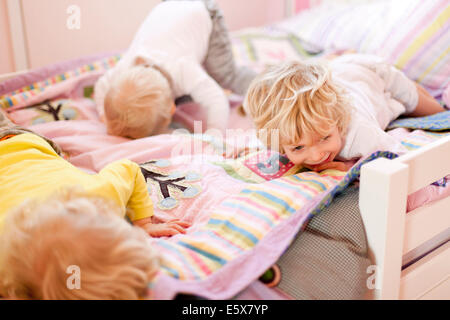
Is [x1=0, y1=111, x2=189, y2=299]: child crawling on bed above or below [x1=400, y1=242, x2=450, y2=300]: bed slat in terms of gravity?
above

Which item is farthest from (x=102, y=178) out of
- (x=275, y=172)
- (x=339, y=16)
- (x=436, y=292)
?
(x=339, y=16)

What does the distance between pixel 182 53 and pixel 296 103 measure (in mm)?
748

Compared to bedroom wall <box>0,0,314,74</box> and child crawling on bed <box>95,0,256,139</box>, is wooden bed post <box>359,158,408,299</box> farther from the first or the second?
bedroom wall <box>0,0,314,74</box>

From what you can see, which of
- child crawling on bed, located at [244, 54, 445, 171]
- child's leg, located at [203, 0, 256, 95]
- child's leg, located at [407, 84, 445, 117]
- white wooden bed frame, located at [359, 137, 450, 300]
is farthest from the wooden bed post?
child's leg, located at [203, 0, 256, 95]

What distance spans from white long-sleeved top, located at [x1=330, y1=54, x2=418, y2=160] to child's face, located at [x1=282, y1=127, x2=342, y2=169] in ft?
0.16

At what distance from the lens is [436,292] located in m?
1.01

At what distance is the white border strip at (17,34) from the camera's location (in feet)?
5.41

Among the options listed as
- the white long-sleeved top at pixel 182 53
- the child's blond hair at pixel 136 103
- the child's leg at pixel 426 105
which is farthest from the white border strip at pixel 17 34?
the child's leg at pixel 426 105

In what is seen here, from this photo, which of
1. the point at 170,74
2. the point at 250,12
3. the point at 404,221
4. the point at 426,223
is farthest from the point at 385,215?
the point at 250,12

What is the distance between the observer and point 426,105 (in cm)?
140

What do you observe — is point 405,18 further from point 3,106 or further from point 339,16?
point 3,106

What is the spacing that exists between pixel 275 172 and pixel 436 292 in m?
0.41

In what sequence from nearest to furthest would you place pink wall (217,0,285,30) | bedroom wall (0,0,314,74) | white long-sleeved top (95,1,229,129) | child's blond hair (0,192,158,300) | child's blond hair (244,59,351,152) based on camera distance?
child's blond hair (0,192,158,300) → child's blond hair (244,59,351,152) → white long-sleeved top (95,1,229,129) → bedroom wall (0,0,314,74) → pink wall (217,0,285,30)

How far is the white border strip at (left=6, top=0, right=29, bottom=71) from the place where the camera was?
165 centimetres
